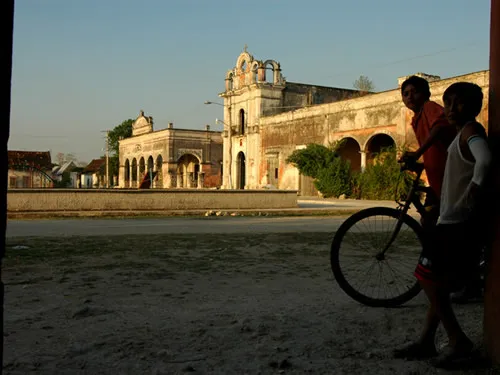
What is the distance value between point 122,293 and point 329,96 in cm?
3918

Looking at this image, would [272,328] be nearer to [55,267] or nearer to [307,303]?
[307,303]

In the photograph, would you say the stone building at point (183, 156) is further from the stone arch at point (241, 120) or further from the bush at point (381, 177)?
the bush at point (381, 177)

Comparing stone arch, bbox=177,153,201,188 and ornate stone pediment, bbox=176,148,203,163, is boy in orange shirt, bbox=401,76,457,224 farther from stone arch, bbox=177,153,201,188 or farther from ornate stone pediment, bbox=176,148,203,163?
stone arch, bbox=177,153,201,188

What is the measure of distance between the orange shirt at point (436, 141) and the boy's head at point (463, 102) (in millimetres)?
799

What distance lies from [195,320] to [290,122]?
31.7m

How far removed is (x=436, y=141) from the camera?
329cm

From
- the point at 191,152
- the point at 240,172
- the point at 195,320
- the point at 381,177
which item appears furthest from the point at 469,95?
the point at 191,152

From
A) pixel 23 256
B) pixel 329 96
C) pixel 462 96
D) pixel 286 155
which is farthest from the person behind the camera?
pixel 329 96

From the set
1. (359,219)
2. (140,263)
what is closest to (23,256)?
(140,263)

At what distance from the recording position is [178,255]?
5.71m

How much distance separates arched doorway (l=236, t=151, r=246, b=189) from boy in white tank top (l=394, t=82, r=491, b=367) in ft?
126

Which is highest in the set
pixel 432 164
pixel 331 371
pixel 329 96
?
pixel 329 96

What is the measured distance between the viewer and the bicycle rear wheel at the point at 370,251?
340cm

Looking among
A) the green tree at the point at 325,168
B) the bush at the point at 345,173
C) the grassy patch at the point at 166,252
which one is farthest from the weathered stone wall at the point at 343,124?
the grassy patch at the point at 166,252
